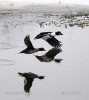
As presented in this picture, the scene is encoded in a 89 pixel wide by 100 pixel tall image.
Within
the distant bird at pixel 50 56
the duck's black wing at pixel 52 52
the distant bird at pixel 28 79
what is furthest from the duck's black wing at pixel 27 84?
the duck's black wing at pixel 52 52

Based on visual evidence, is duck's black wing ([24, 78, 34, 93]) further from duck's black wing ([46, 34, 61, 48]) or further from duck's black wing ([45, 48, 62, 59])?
duck's black wing ([46, 34, 61, 48])

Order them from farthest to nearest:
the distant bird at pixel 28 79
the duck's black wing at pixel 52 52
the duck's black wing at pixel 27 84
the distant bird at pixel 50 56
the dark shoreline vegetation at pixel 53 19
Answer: the dark shoreline vegetation at pixel 53 19
the duck's black wing at pixel 52 52
the distant bird at pixel 50 56
the distant bird at pixel 28 79
the duck's black wing at pixel 27 84

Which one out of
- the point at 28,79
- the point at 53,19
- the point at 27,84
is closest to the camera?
the point at 27,84

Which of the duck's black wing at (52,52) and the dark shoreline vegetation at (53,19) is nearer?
the duck's black wing at (52,52)

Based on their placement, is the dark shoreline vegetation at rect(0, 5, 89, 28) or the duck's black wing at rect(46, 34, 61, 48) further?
the dark shoreline vegetation at rect(0, 5, 89, 28)

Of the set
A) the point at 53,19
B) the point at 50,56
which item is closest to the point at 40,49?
the point at 50,56

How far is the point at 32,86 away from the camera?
6375 mm

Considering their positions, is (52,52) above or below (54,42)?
below

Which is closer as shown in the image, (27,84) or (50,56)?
(27,84)

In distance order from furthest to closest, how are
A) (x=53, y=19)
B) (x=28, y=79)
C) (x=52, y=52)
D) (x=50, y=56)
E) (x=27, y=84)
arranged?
1. (x=53, y=19)
2. (x=52, y=52)
3. (x=50, y=56)
4. (x=28, y=79)
5. (x=27, y=84)

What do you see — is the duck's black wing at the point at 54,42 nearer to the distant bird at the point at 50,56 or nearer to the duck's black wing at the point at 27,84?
the distant bird at the point at 50,56

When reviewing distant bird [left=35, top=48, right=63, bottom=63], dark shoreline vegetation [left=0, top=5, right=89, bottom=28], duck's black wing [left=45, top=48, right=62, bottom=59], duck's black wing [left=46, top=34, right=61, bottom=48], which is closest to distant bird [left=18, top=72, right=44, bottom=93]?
distant bird [left=35, top=48, right=63, bottom=63]

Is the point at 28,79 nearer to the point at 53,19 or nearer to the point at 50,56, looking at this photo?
the point at 50,56

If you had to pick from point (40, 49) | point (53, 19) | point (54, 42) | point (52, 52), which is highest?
point (54, 42)
